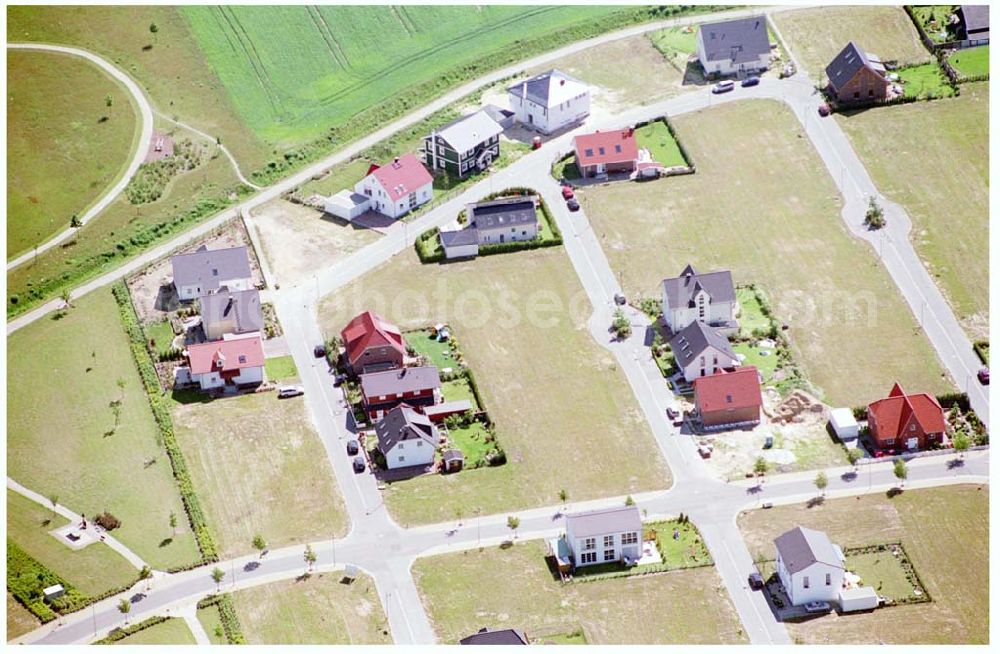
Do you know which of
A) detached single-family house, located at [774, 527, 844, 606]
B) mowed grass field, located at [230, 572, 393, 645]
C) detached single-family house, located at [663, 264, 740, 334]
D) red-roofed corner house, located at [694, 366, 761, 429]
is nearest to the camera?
mowed grass field, located at [230, 572, 393, 645]

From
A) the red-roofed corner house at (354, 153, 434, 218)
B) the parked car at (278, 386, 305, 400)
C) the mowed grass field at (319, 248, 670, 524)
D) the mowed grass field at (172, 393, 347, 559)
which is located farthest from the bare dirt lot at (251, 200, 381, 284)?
the mowed grass field at (172, 393, 347, 559)

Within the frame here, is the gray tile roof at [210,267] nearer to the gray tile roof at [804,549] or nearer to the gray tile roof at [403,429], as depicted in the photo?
the gray tile roof at [403,429]

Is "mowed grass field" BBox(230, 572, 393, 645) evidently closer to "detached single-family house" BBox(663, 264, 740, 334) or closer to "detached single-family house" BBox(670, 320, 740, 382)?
"detached single-family house" BBox(670, 320, 740, 382)

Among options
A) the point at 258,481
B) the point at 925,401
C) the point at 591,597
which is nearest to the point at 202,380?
the point at 258,481

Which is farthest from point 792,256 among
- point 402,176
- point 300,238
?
point 300,238

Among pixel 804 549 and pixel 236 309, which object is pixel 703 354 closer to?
pixel 804 549

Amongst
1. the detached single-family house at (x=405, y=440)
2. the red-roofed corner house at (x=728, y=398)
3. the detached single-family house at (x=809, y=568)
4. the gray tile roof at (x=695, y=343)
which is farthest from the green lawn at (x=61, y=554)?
the gray tile roof at (x=695, y=343)
